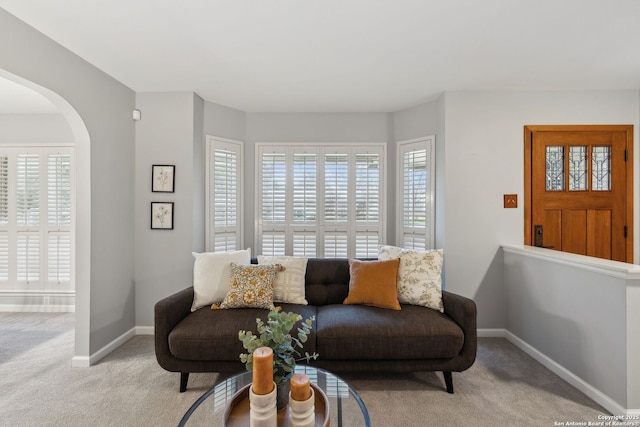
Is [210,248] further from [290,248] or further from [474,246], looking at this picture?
[474,246]

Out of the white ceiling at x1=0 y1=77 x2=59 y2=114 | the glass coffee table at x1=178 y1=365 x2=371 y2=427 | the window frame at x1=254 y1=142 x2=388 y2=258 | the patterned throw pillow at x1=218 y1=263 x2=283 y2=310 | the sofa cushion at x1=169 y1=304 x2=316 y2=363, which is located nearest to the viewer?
Result: the glass coffee table at x1=178 y1=365 x2=371 y2=427

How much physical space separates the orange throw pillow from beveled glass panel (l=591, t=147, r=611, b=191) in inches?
91.5

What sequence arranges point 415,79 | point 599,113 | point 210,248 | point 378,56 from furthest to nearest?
point 210,248, point 599,113, point 415,79, point 378,56

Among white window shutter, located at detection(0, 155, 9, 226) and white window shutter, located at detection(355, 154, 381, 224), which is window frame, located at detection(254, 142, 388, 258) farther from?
white window shutter, located at detection(0, 155, 9, 226)

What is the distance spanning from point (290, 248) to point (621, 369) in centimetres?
293

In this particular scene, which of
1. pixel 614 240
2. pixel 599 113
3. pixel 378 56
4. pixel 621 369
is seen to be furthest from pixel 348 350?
pixel 599 113

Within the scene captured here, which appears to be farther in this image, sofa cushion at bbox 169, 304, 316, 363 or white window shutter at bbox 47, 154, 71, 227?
white window shutter at bbox 47, 154, 71, 227

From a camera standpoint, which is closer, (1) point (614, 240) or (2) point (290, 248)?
(1) point (614, 240)

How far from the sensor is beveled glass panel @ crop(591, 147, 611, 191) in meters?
3.06

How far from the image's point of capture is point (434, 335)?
2.07 metres

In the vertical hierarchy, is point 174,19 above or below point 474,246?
above

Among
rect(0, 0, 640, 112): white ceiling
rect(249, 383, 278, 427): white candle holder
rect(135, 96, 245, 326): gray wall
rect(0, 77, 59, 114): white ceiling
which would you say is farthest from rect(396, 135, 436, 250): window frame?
rect(0, 77, 59, 114): white ceiling

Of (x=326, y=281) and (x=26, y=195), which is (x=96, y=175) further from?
(x=326, y=281)

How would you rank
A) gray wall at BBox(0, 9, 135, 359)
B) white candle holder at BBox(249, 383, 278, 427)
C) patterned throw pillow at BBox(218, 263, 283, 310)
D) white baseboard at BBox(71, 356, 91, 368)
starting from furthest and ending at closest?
white baseboard at BBox(71, 356, 91, 368)
patterned throw pillow at BBox(218, 263, 283, 310)
gray wall at BBox(0, 9, 135, 359)
white candle holder at BBox(249, 383, 278, 427)
